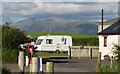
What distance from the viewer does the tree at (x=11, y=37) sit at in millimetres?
33500

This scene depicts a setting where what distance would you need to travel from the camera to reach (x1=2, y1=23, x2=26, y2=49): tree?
33500 millimetres

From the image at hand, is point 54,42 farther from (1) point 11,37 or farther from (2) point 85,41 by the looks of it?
(1) point 11,37

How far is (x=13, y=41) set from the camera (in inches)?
1344

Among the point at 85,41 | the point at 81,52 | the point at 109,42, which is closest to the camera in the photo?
the point at 109,42

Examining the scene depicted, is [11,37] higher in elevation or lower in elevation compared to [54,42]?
higher

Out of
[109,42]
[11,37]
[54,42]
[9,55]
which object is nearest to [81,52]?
[109,42]

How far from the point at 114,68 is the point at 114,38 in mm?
22970

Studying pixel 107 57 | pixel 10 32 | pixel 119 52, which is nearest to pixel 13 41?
pixel 10 32

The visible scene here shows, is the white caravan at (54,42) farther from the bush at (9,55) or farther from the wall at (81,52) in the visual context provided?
the bush at (9,55)

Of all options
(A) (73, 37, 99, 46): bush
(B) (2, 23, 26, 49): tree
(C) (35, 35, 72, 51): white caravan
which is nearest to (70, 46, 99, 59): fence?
(B) (2, 23, 26, 49): tree

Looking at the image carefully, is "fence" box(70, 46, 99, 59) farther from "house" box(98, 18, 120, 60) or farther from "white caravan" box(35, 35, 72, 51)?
"white caravan" box(35, 35, 72, 51)

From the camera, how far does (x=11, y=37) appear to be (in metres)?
34.6

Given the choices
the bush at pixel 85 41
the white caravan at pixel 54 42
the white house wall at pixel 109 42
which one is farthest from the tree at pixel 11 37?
the bush at pixel 85 41

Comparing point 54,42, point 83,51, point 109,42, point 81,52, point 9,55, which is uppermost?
point 109,42
